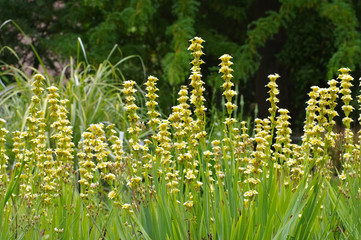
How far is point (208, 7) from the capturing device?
36.4ft

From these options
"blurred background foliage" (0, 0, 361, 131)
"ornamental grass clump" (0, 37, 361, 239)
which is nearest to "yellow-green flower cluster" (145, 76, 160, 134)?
"ornamental grass clump" (0, 37, 361, 239)

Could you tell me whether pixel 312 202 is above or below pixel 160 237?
Answer: above

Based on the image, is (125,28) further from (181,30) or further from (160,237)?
(160,237)

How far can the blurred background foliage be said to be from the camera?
8719 millimetres

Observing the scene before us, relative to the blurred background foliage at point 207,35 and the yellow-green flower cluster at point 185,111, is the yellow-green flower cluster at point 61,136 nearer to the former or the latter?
the yellow-green flower cluster at point 185,111

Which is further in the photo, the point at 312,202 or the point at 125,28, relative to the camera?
the point at 125,28

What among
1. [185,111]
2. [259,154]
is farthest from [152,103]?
[259,154]

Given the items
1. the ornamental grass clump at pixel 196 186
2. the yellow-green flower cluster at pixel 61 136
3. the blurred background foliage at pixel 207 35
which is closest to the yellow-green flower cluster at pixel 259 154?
the ornamental grass clump at pixel 196 186

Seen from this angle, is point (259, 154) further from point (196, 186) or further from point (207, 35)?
point (207, 35)

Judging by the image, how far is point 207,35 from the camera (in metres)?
9.77

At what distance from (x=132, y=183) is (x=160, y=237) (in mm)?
253

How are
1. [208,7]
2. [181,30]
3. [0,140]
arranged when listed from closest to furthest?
1. [0,140]
2. [181,30]
3. [208,7]

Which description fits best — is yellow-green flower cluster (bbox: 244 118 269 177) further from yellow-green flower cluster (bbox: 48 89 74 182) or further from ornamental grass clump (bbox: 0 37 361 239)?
yellow-green flower cluster (bbox: 48 89 74 182)

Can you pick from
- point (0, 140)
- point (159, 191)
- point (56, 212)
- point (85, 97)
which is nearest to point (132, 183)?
point (159, 191)
